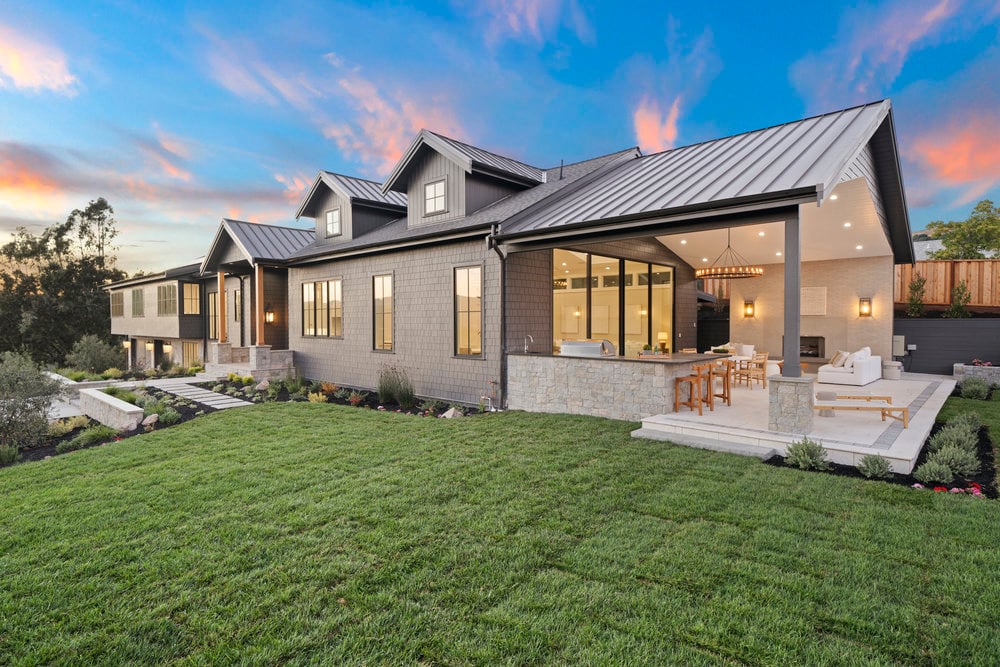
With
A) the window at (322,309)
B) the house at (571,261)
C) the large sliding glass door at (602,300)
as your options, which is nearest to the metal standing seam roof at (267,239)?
the house at (571,261)

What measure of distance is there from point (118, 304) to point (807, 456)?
103 ft

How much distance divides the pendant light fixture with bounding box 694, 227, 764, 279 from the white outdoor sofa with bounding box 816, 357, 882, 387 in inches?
105

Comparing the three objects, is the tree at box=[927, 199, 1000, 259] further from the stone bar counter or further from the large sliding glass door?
the stone bar counter

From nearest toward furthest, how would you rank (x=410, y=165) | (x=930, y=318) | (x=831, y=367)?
(x=831, y=367) → (x=410, y=165) → (x=930, y=318)

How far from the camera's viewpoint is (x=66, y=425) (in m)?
9.55

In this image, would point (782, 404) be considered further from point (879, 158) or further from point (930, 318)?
point (930, 318)

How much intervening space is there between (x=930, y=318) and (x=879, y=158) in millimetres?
6987

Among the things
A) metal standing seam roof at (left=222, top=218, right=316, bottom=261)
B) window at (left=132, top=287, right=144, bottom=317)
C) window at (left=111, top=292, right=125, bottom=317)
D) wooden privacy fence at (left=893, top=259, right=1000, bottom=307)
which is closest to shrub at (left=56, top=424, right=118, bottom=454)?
metal standing seam roof at (left=222, top=218, right=316, bottom=261)

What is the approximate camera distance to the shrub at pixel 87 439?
791 centimetres

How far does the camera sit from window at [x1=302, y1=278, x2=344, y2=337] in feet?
44.9

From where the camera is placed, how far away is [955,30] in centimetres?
2191

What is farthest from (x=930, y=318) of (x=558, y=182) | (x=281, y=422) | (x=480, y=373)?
(x=281, y=422)

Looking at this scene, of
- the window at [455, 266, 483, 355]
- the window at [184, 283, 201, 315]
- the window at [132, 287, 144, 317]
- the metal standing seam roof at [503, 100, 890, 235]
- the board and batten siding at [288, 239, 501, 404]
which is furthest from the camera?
the window at [132, 287, 144, 317]

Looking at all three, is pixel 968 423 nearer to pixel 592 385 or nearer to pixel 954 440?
pixel 954 440
